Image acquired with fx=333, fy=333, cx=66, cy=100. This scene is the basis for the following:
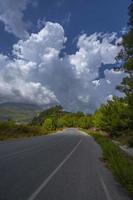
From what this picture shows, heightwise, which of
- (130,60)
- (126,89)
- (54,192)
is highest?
(130,60)

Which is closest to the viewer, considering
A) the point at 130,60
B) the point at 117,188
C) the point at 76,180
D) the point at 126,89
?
the point at 117,188

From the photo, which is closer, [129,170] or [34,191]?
[34,191]

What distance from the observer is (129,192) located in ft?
31.8

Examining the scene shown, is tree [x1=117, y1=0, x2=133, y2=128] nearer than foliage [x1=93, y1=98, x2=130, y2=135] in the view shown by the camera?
Yes

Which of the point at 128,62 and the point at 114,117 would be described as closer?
the point at 128,62

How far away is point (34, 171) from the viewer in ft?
42.5

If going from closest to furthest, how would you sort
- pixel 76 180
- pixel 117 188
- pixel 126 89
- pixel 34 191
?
pixel 34 191
pixel 117 188
pixel 76 180
pixel 126 89

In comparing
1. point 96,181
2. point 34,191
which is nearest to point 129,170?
point 96,181

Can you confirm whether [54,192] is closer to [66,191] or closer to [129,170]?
[66,191]

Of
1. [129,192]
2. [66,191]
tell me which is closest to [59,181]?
[66,191]

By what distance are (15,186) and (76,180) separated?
9.37 feet

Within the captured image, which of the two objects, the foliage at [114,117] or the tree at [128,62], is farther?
the foliage at [114,117]

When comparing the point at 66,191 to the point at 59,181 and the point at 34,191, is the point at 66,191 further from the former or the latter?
the point at 59,181

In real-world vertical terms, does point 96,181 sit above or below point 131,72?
below
